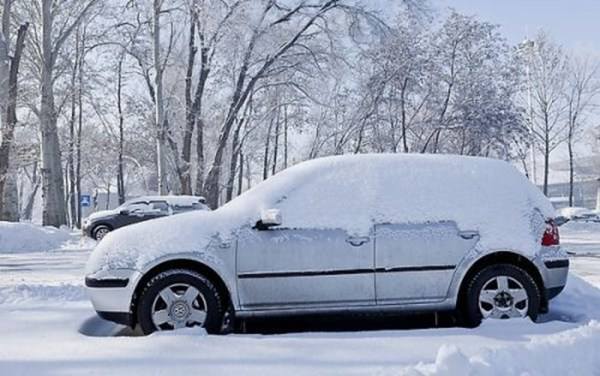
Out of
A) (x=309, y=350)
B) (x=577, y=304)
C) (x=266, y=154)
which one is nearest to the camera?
(x=309, y=350)

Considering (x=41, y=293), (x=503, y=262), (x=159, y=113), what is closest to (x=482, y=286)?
(x=503, y=262)

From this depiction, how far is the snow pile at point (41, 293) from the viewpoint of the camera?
7.20 meters

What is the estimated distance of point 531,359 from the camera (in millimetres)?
4082

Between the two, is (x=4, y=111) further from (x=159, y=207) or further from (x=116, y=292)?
(x=116, y=292)

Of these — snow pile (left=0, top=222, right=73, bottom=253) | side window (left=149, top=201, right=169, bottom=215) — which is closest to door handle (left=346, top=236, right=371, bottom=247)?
snow pile (left=0, top=222, right=73, bottom=253)

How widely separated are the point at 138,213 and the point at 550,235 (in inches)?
655

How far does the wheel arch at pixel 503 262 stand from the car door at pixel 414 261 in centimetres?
18

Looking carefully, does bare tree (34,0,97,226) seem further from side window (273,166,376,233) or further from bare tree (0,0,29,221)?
side window (273,166,376,233)

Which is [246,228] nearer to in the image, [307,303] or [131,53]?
[307,303]

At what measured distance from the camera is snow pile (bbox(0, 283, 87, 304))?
720 cm

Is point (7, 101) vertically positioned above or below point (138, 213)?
above

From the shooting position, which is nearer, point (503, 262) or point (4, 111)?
point (503, 262)

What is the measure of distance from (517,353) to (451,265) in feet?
4.65

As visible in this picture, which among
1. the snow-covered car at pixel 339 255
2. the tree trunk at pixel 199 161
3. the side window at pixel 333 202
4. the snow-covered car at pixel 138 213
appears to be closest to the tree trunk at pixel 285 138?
the tree trunk at pixel 199 161
